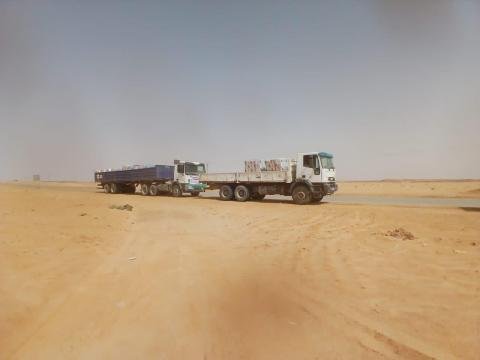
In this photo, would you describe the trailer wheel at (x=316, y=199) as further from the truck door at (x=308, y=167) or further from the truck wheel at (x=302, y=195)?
the truck door at (x=308, y=167)

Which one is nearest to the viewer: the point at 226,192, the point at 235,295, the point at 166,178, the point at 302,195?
the point at 235,295

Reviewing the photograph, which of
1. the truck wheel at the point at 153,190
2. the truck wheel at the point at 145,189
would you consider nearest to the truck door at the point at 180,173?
A: the truck wheel at the point at 153,190

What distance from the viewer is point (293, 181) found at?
70.7ft

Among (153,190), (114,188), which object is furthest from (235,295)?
(114,188)

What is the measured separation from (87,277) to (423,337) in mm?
5726

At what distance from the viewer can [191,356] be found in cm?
394

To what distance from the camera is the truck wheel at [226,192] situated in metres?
24.6

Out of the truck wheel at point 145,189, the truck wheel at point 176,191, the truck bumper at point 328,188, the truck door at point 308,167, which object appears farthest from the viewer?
the truck wheel at point 145,189

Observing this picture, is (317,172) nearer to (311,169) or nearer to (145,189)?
(311,169)

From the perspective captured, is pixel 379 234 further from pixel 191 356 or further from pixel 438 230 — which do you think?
pixel 191 356

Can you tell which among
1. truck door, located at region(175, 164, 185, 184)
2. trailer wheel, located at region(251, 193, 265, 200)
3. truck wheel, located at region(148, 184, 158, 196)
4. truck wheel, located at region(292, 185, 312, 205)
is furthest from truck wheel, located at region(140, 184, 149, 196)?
truck wheel, located at region(292, 185, 312, 205)

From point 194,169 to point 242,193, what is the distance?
6.57 metres

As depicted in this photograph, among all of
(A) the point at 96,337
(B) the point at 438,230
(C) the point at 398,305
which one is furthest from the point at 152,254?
(B) the point at 438,230

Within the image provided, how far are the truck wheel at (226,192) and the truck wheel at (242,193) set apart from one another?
65cm
